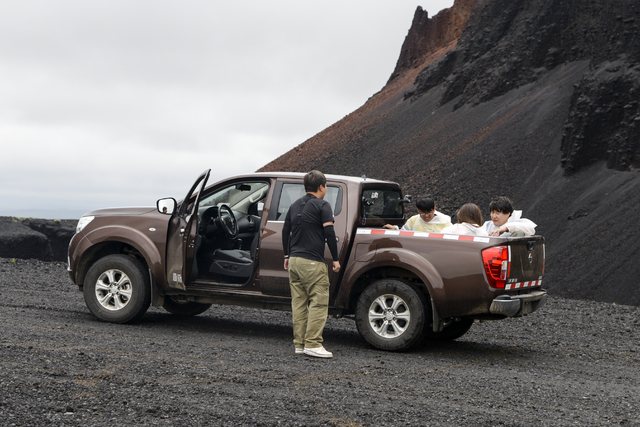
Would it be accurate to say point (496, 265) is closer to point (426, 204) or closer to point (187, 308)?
point (426, 204)

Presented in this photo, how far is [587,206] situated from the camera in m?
27.3

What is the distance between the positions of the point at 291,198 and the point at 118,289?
8.40 ft

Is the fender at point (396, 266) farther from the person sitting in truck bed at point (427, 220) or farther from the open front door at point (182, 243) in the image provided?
the open front door at point (182, 243)

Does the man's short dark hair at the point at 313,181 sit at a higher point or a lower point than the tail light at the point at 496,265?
higher

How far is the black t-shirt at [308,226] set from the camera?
7.04 meters

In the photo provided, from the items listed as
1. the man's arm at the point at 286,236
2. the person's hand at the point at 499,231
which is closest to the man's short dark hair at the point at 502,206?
the person's hand at the point at 499,231

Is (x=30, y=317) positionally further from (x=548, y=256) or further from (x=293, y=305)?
(x=548, y=256)

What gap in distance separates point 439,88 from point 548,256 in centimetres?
3452

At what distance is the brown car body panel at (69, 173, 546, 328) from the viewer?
7.19 m

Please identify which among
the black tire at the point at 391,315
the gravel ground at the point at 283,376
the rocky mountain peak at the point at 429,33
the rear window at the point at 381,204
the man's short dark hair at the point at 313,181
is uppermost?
the rocky mountain peak at the point at 429,33

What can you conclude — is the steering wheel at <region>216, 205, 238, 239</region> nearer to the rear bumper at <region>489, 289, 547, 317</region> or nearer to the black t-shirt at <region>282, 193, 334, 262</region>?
the black t-shirt at <region>282, 193, 334, 262</region>

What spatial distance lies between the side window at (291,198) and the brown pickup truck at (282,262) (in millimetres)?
12

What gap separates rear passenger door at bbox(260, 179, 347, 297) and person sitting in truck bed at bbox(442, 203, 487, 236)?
1.20 meters

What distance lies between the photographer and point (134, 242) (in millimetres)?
8516
